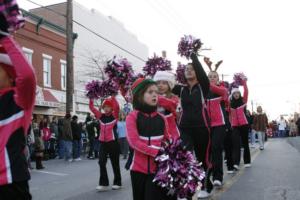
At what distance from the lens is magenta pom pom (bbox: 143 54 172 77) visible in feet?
23.5

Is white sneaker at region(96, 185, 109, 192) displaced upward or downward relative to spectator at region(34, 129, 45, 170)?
downward

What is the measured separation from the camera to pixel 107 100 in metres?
9.52

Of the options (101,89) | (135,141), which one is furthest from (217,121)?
(135,141)

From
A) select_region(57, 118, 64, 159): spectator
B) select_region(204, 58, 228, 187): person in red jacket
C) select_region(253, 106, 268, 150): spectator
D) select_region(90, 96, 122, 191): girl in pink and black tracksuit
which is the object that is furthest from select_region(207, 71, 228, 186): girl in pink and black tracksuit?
select_region(57, 118, 64, 159): spectator

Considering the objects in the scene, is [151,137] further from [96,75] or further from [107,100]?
[96,75]

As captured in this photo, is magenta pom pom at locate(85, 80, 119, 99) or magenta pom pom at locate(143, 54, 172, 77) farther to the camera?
magenta pom pom at locate(85, 80, 119, 99)

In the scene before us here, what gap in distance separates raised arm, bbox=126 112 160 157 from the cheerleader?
2006 millimetres

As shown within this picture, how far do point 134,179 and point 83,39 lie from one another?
118ft

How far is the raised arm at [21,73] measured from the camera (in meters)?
3.05

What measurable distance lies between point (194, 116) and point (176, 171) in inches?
93.3

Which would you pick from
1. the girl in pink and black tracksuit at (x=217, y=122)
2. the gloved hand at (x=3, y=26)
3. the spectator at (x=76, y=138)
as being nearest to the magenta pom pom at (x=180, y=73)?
the girl in pink and black tracksuit at (x=217, y=122)

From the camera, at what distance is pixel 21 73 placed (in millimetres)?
3115

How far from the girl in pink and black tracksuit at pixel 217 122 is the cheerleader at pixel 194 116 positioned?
2.48ft

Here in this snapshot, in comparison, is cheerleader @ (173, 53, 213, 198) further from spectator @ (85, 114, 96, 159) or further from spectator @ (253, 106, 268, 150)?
spectator @ (85, 114, 96, 159)
